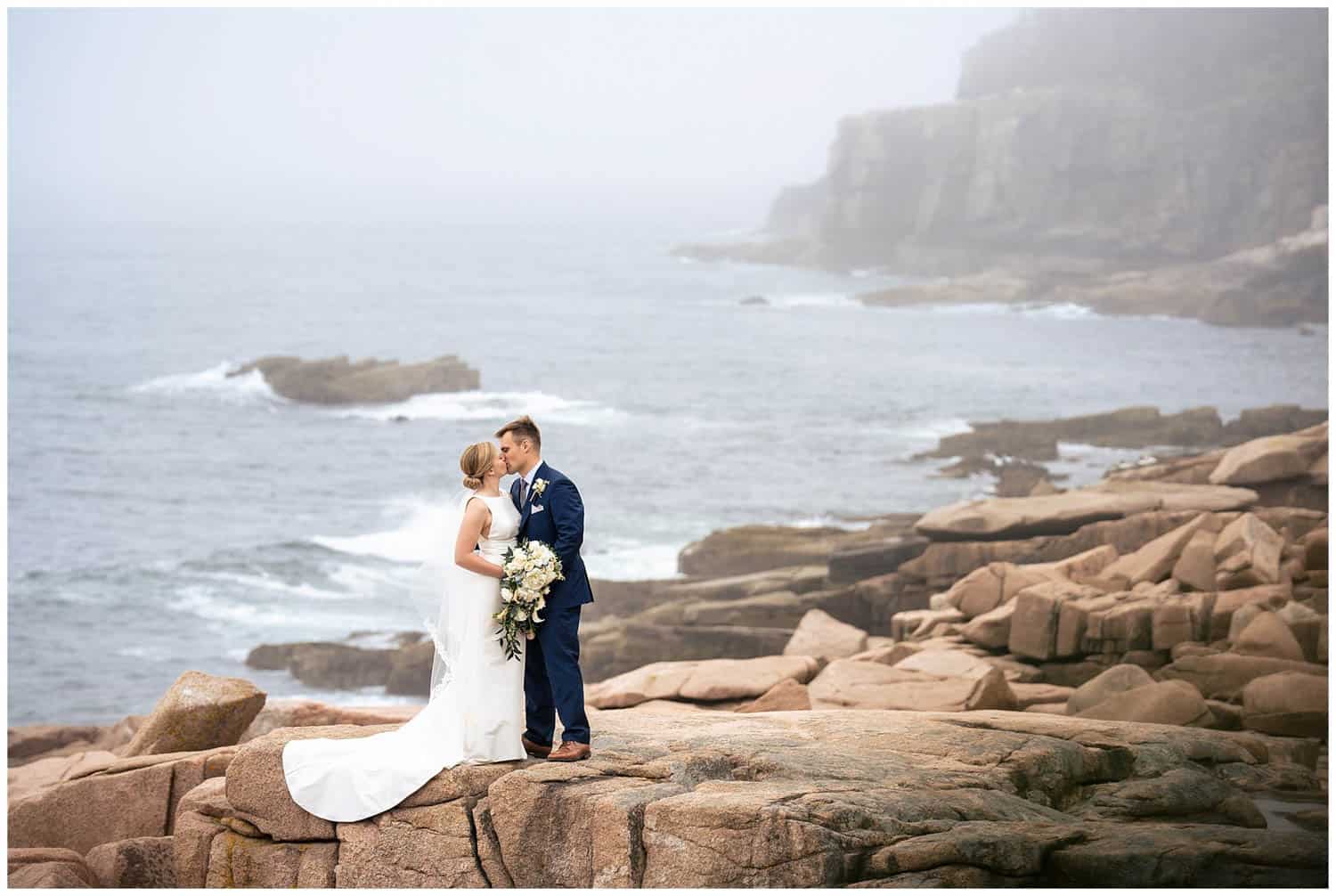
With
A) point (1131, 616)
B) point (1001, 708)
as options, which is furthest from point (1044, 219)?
point (1001, 708)

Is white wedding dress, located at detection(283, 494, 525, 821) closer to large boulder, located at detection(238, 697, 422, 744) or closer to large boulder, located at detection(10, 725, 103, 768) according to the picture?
large boulder, located at detection(238, 697, 422, 744)

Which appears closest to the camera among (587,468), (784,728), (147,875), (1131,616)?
(147,875)

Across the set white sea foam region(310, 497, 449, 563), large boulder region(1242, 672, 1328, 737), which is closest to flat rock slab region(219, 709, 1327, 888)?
large boulder region(1242, 672, 1328, 737)

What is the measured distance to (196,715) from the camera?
9984mm

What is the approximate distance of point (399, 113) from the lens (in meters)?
38.1

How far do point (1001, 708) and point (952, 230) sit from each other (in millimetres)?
34214

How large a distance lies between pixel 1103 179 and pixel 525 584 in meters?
40.4

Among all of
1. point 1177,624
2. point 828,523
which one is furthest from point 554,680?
point 828,523

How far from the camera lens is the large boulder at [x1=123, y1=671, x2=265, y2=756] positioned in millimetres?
9906

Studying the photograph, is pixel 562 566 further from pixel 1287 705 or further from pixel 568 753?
pixel 1287 705

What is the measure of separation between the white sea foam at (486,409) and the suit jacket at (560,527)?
28.3 meters

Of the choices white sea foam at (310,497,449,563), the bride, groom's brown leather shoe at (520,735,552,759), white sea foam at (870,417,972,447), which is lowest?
white sea foam at (310,497,449,563)

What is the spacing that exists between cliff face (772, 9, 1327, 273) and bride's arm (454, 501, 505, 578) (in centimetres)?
3519

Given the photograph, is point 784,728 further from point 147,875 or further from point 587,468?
point 587,468
